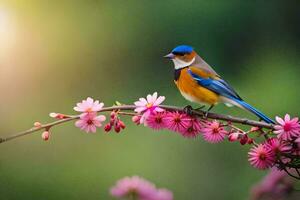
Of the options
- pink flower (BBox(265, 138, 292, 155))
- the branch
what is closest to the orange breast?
the branch

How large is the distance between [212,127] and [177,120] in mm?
70

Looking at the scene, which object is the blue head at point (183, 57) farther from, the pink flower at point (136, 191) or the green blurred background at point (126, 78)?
the pink flower at point (136, 191)

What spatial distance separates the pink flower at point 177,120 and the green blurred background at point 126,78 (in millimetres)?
434

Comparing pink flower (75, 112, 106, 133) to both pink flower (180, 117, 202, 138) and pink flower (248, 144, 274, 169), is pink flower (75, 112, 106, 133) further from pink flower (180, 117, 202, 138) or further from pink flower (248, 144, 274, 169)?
pink flower (248, 144, 274, 169)

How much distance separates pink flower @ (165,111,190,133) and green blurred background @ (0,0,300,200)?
43 cm

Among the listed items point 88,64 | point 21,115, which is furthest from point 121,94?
point 21,115

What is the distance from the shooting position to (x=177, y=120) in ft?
3.63

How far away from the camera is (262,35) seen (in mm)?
1627

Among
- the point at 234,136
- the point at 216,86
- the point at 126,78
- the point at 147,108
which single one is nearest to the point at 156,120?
the point at 147,108

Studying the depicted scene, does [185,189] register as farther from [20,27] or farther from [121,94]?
[20,27]

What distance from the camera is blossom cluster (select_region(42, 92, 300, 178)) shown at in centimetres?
106

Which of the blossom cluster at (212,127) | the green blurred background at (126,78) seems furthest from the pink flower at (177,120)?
the green blurred background at (126,78)

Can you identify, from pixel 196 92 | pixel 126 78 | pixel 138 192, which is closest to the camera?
pixel 138 192

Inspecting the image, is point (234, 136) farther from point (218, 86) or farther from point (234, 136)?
point (218, 86)
